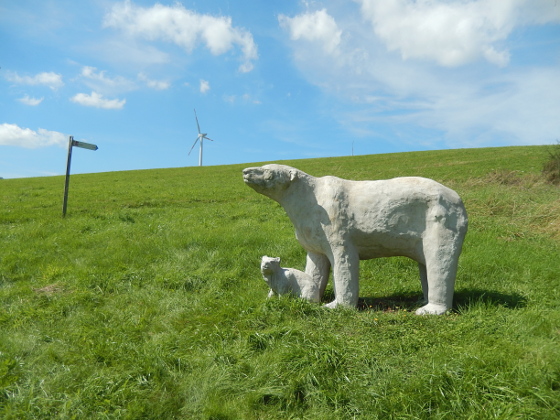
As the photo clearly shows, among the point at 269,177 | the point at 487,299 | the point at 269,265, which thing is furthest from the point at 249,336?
the point at 487,299

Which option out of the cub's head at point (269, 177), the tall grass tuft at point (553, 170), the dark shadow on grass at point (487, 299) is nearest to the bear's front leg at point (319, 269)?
the cub's head at point (269, 177)

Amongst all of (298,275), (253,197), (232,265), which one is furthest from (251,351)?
(253,197)

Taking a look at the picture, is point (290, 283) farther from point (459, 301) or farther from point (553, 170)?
point (553, 170)

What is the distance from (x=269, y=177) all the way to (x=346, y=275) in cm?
160

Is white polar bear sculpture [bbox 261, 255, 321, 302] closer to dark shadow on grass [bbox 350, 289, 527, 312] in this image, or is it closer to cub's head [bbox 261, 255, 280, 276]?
cub's head [bbox 261, 255, 280, 276]

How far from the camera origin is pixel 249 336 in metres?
4.55

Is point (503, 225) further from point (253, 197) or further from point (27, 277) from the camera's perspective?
point (27, 277)

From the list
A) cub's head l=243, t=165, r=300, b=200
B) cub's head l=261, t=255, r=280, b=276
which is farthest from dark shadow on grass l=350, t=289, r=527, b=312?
cub's head l=243, t=165, r=300, b=200

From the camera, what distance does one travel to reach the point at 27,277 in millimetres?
7496

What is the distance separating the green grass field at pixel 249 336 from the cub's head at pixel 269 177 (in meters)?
1.51

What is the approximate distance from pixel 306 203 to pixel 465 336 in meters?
2.42

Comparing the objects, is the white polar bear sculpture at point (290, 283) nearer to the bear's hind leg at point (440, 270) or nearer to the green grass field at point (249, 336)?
the green grass field at point (249, 336)

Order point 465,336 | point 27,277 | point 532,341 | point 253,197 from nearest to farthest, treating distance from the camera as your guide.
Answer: point 532,341
point 465,336
point 27,277
point 253,197

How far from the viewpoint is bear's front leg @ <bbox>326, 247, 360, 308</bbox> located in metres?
5.39
